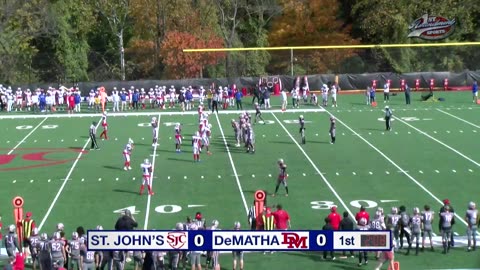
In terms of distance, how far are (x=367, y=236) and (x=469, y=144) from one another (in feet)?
61.1

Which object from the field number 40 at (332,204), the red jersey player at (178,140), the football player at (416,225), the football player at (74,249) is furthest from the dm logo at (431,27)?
the football player at (74,249)

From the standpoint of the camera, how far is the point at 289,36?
6150cm

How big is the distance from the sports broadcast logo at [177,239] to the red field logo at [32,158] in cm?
1597

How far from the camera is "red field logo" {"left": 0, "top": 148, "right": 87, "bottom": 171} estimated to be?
99.8ft

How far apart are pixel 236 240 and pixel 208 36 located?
141 ft

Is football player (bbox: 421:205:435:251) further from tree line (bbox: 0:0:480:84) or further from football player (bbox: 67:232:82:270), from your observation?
tree line (bbox: 0:0:480:84)

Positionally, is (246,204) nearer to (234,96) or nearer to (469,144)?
(469,144)

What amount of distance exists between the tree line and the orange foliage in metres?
0.06

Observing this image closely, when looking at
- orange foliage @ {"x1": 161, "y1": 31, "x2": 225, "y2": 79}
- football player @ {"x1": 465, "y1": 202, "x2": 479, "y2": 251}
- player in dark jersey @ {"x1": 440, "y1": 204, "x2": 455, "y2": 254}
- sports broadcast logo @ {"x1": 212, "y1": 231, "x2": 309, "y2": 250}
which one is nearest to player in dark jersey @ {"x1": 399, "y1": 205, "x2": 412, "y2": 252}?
player in dark jersey @ {"x1": 440, "y1": 204, "x2": 455, "y2": 254}

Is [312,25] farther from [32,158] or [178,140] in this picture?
[32,158]

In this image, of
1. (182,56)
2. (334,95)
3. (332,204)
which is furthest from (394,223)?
(182,56)

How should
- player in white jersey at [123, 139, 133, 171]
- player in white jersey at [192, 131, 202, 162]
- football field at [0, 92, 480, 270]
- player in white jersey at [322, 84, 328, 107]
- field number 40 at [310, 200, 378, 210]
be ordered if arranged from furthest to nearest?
1. player in white jersey at [322, 84, 328, 107]
2. player in white jersey at [192, 131, 202, 162]
3. player in white jersey at [123, 139, 133, 171]
4. field number 40 at [310, 200, 378, 210]
5. football field at [0, 92, 480, 270]

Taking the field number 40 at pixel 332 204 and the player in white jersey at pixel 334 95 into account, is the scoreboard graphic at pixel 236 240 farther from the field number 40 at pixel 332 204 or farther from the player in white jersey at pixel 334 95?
the player in white jersey at pixel 334 95

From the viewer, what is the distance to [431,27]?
5503cm
